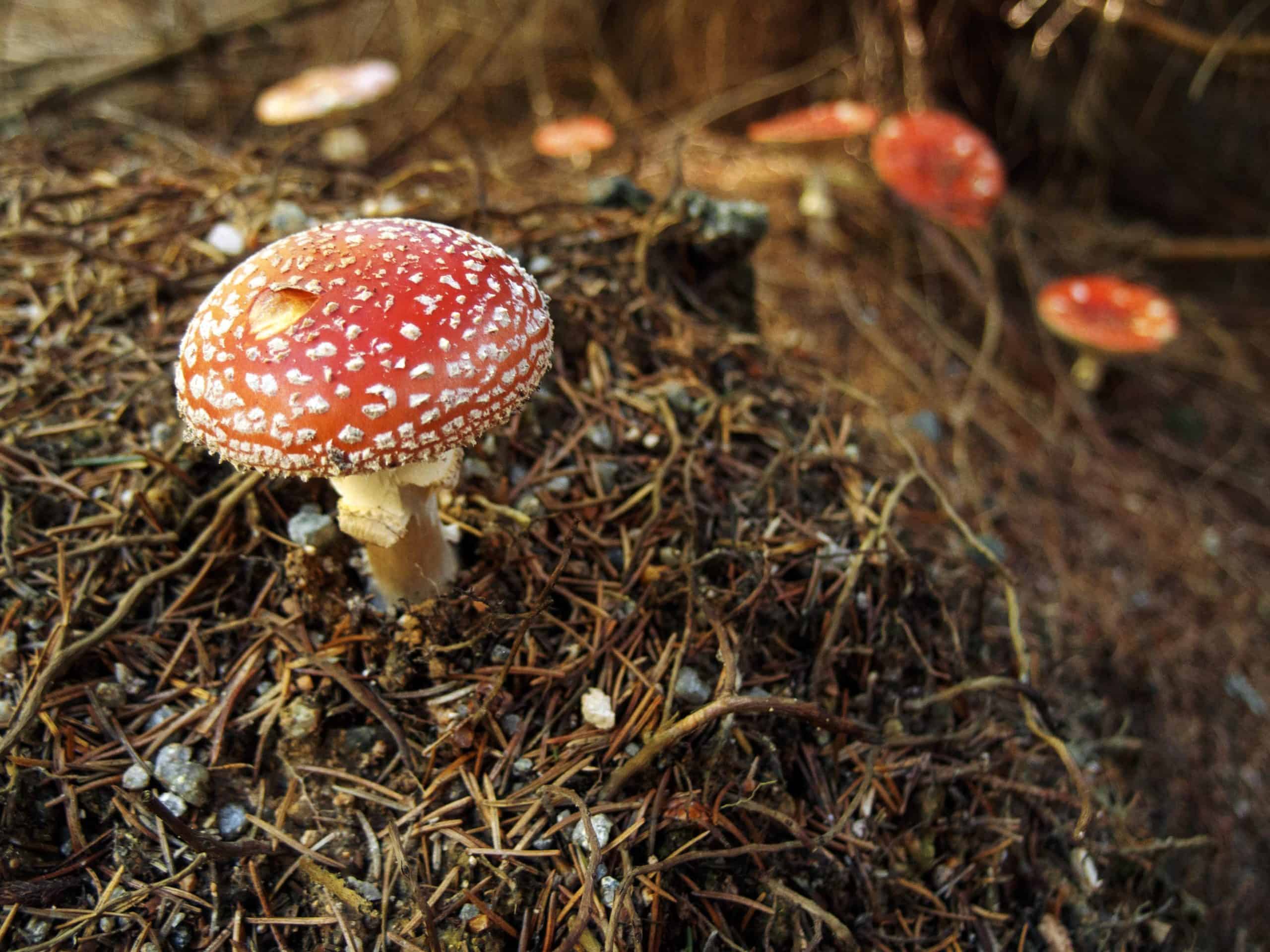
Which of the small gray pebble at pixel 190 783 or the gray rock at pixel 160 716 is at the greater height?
the gray rock at pixel 160 716

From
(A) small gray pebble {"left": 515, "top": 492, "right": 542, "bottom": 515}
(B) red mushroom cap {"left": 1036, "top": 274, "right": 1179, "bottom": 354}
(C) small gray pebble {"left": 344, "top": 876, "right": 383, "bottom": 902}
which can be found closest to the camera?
(C) small gray pebble {"left": 344, "top": 876, "right": 383, "bottom": 902}

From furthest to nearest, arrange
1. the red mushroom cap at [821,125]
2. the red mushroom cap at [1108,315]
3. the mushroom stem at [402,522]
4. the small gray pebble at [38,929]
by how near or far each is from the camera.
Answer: the red mushroom cap at [821,125] < the red mushroom cap at [1108,315] < the mushroom stem at [402,522] < the small gray pebble at [38,929]

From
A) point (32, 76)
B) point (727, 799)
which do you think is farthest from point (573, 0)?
point (727, 799)

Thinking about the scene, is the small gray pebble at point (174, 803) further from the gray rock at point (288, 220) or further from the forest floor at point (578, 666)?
the gray rock at point (288, 220)

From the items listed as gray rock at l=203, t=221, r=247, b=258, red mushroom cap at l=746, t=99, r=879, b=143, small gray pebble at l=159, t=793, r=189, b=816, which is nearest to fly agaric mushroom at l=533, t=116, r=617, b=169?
red mushroom cap at l=746, t=99, r=879, b=143

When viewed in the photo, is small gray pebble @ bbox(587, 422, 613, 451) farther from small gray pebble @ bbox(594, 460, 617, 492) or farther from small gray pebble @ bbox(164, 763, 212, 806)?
small gray pebble @ bbox(164, 763, 212, 806)

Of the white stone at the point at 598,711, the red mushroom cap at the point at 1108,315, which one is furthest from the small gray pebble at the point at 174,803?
the red mushroom cap at the point at 1108,315

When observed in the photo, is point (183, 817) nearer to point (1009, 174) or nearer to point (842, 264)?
point (842, 264)
